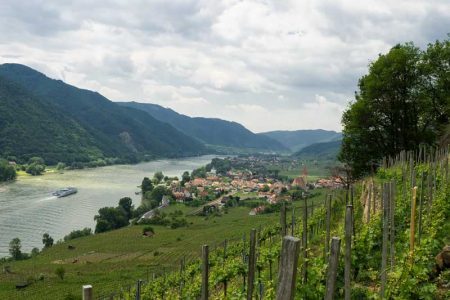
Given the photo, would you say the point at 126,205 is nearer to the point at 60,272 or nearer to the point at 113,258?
the point at 113,258

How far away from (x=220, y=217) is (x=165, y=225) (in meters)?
12.1

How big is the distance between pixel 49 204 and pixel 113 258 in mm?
29927

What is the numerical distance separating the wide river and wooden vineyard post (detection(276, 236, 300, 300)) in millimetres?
70080

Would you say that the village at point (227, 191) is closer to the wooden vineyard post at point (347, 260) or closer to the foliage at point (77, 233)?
the foliage at point (77, 233)

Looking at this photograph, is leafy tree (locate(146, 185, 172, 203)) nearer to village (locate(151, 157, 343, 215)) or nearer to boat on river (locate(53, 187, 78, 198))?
village (locate(151, 157, 343, 215))

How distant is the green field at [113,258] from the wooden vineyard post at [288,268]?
128ft

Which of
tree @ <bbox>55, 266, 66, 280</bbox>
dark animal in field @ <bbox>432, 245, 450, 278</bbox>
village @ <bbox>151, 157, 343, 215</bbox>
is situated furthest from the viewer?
village @ <bbox>151, 157, 343, 215</bbox>

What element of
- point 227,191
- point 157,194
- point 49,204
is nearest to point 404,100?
point 49,204

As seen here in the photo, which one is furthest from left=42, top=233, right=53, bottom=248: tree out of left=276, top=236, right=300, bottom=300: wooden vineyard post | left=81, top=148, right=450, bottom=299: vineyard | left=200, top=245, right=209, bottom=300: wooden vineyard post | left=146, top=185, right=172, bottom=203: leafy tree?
left=276, top=236, right=300, bottom=300: wooden vineyard post

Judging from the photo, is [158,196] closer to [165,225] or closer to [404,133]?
[165,225]

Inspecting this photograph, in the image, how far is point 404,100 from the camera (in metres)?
26.7

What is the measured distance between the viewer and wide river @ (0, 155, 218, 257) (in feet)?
234

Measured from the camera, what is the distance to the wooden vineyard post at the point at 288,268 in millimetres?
2391

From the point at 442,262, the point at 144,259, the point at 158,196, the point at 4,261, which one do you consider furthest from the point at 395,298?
the point at 158,196
